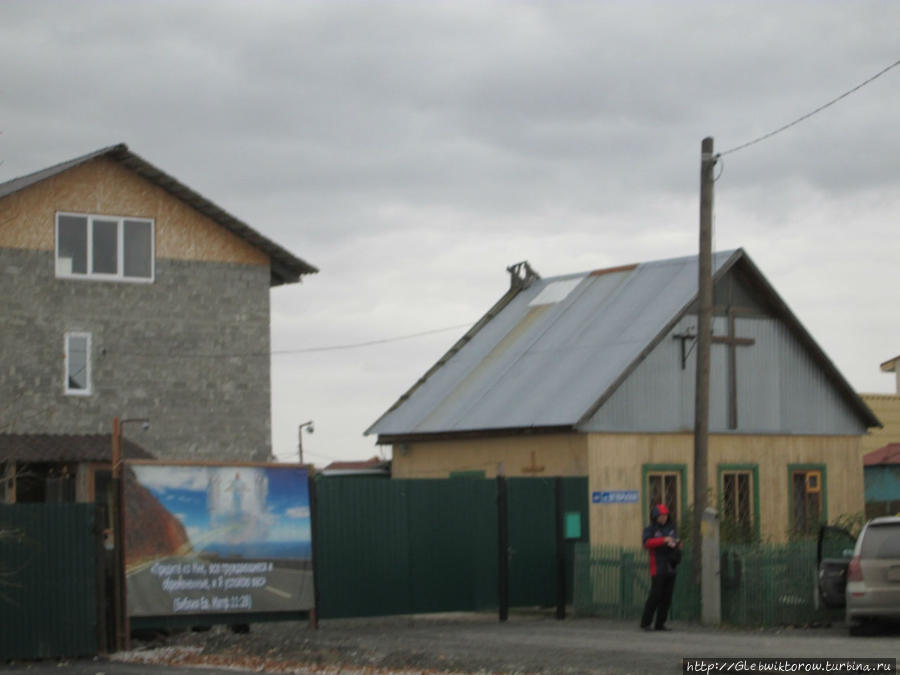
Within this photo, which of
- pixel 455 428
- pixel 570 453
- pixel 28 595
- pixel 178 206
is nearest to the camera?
pixel 28 595

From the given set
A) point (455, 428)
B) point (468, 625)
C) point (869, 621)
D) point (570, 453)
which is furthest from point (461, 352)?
point (869, 621)

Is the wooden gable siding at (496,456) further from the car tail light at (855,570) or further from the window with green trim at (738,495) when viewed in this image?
the car tail light at (855,570)

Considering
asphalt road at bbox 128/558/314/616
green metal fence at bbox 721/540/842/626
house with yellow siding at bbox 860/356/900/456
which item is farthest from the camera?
house with yellow siding at bbox 860/356/900/456

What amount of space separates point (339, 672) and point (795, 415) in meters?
16.6

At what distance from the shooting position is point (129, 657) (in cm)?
1764

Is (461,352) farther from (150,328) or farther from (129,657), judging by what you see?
(129,657)

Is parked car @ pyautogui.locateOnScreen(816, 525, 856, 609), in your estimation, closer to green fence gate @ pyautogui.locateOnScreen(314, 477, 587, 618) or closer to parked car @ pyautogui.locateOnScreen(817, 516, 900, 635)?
parked car @ pyautogui.locateOnScreen(817, 516, 900, 635)

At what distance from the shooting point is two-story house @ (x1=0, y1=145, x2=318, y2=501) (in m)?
32.2

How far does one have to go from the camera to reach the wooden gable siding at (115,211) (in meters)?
32.4

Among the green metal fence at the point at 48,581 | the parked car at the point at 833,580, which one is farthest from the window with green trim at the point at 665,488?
the green metal fence at the point at 48,581

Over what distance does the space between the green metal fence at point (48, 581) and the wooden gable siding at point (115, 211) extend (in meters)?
15.6

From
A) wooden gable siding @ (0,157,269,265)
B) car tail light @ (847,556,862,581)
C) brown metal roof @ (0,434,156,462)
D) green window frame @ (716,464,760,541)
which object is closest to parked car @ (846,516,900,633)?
car tail light @ (847,556,862,581)

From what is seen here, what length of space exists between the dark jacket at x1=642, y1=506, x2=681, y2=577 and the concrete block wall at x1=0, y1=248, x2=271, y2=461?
50.7ft

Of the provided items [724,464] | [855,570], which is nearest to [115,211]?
[724,464]
